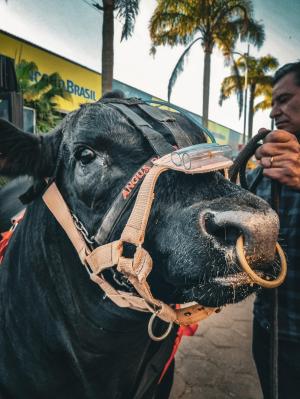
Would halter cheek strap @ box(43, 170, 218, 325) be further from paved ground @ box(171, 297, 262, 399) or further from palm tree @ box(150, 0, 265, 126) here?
palm tree @ box(150, 0, 265, 126)

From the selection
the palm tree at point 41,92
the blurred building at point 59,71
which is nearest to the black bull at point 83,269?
the blurred building at point 59,71

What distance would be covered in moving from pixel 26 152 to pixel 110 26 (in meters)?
8.93

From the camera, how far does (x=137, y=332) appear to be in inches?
57.3

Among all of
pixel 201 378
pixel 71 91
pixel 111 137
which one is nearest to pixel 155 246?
pixel 111 137

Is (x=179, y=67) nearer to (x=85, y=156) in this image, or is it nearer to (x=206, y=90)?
(x=206, y=90)

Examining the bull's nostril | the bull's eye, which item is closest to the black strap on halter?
the bull's eye

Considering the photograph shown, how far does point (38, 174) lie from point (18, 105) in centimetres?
151

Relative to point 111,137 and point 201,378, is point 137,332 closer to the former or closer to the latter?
point 111,137

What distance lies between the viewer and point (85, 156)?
1.28m

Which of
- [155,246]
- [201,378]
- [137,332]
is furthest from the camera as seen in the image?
[201,378]

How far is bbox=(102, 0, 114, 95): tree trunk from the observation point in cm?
883

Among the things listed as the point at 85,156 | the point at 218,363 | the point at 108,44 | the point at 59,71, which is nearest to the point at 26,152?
the point at 85,156

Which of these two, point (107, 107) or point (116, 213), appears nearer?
point (116, 213)

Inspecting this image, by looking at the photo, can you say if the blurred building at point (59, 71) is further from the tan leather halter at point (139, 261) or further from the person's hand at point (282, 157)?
the tan leather halter at point (139, 261)
